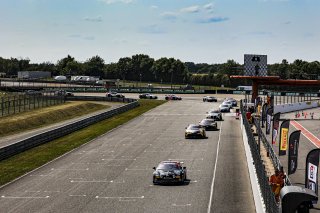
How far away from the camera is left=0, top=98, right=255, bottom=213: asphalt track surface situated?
2448cm

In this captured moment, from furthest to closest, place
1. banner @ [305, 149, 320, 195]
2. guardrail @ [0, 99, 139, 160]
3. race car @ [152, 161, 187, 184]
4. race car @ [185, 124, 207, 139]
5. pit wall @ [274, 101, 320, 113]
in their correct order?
1. pit wall @ [274, 101, 320, 113]
2. race car @ [185, 124, 207, 139]
3. guardrail @ [0, 99, 139, 160]
4. race car @ [152, 161, 187, 184]
5. banner @ [305, 149, 320, 195]

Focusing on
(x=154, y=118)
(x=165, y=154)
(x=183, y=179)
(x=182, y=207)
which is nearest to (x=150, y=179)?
(x=183, y=179)

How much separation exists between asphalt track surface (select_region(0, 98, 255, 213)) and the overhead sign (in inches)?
459

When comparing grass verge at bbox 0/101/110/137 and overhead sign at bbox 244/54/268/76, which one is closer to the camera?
grass verge at bbox 0/101/110/137

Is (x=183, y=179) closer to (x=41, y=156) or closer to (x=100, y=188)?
(x=100, y=188)

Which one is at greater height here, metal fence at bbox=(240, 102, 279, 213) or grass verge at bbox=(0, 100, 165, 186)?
metal fence at bbox=(240, 102, 279, 213)

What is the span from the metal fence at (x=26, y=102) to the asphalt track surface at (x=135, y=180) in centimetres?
2201

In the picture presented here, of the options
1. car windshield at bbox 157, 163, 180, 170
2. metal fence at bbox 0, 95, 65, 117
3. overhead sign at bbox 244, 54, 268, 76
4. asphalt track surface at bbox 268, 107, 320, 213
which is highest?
overhead sign at bbox 244, 54, 268, 76

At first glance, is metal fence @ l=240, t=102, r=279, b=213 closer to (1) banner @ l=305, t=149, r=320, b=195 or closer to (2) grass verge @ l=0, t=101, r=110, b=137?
(1) banner @ l=305, t=149, r=320, b=195

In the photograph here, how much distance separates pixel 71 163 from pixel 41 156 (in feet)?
12.2

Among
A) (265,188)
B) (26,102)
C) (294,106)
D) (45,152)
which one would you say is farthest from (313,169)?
(294,106)

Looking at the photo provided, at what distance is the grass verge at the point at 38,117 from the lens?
56.2 metres

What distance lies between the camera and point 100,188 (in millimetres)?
28125

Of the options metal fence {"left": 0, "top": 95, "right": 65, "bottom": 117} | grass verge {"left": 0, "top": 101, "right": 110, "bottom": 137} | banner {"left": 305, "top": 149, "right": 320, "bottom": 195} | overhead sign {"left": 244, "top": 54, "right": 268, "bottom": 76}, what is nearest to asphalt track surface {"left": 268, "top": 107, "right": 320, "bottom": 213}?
banner {"left": 305, "top": 149, "right": 320, "bottom": 195}
